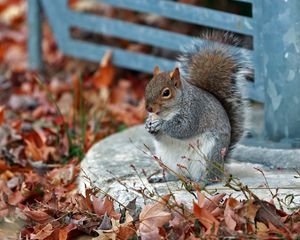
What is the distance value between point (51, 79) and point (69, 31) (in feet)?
1.53

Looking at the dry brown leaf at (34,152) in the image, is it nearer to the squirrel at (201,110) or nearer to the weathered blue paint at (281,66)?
the squirrel at (201,110)

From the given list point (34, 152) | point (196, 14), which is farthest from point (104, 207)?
point (196, 14)

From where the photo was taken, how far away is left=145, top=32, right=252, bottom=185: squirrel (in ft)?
13.4

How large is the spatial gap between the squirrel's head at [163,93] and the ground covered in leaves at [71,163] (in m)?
0.42

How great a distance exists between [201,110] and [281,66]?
2.12ft

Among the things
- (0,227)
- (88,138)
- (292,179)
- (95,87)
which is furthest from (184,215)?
(95,87)

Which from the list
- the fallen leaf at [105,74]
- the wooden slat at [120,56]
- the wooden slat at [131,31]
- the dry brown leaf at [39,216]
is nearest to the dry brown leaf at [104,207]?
the dry brown leaf at [39,216]

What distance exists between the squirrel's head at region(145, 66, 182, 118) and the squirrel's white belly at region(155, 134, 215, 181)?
17cm

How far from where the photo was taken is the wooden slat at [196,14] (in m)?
5.15

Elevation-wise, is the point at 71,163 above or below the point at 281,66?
below

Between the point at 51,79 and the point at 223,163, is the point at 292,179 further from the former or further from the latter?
the point at 51,79

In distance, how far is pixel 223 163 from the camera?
13.5ft

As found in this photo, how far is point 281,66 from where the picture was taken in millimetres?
4566

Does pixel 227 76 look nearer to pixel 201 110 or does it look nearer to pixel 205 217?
pixel 201 110
